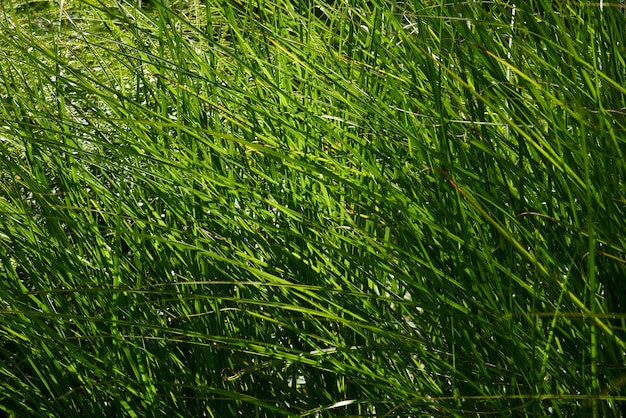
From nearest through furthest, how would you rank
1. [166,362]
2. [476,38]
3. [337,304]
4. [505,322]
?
A: [505,322] < [337,304] < [476,38] < [166,362]

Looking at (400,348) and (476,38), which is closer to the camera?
(400,348)

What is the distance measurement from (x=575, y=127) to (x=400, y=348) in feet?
1.50

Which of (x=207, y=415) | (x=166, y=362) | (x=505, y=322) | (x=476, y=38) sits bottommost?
(x=207, y=415)

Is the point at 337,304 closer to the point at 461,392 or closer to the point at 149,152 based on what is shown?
the point at 461,392

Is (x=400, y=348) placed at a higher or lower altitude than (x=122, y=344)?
higher

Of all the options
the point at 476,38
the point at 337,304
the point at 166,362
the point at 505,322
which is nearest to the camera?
the point at 505,322

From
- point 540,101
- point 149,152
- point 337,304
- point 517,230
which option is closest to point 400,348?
point 337,304

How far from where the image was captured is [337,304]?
4.33 feet

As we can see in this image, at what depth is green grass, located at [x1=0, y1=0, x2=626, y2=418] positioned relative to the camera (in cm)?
119

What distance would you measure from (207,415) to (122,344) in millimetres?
269

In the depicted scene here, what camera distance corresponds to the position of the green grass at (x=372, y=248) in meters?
1.19

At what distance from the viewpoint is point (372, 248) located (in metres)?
1.38

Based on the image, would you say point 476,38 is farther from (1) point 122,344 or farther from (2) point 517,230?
(1) point 122,344

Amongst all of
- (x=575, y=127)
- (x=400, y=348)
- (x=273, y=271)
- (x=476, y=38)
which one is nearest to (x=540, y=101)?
(x=575, y=127)
